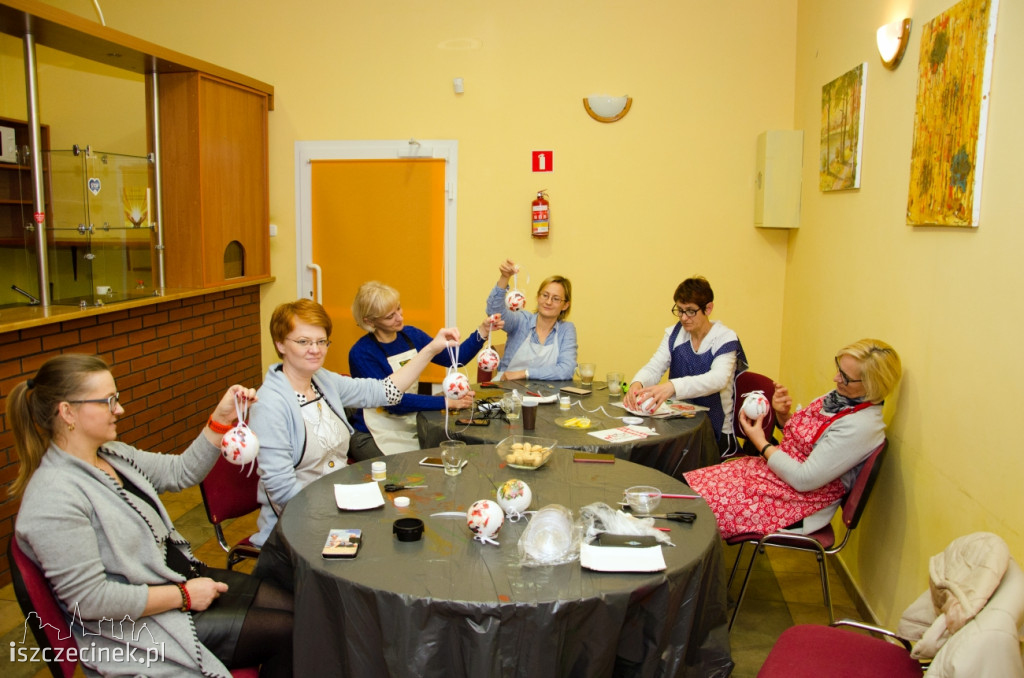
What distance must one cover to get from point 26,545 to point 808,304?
4.13 m

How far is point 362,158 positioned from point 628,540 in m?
4.16

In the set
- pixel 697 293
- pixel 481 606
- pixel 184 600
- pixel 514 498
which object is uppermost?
pixel 697 293

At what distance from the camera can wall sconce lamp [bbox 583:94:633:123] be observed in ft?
17.0

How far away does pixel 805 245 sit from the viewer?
4730mm

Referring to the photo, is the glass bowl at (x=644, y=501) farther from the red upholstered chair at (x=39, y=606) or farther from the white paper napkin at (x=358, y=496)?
the red upholstered chair at (x=39, y=606)

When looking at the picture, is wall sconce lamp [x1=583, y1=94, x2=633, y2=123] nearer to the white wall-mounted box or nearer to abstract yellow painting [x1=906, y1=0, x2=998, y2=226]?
the white wall-mounted box

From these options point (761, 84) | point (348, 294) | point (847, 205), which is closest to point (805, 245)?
point (847, 205)

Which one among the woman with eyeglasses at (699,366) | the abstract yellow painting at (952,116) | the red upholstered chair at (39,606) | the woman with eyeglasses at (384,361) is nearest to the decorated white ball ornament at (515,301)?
the woman with eyeglasses at (384,361)

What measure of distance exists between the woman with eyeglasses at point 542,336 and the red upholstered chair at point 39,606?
Result: 264 cm

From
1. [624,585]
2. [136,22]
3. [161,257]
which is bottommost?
[624,585]

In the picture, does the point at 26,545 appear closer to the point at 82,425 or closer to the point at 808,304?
the point at 82,425

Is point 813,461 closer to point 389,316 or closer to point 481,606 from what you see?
point 481,606

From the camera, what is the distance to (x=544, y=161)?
536 cm

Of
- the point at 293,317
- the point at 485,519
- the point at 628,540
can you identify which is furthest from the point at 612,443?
the point at 293,317
